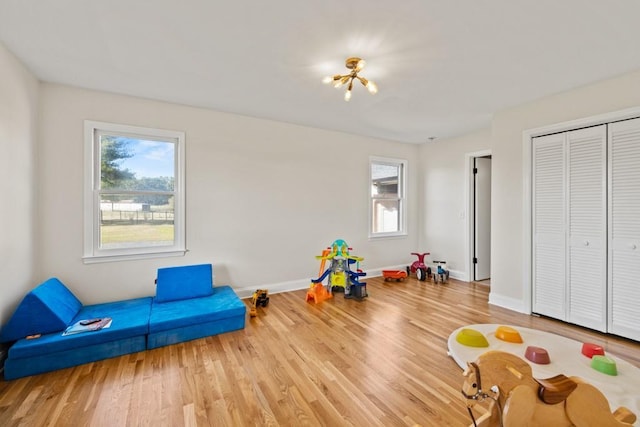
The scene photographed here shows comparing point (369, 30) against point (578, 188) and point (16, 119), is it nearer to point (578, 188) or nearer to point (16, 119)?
point (578, 188)

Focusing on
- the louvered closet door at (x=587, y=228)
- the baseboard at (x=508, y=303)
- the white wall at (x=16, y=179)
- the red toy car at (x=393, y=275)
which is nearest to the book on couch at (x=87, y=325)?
the white wall at (x=16, y=179)

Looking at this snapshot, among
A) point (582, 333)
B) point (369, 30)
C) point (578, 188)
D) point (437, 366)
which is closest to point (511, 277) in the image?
point (582, 333)

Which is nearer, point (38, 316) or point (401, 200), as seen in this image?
point (38, 316)

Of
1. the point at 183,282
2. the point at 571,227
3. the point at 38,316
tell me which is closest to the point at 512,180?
the point at 571,227

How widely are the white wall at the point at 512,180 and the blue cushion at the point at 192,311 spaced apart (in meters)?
3.30

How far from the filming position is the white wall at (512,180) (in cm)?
305

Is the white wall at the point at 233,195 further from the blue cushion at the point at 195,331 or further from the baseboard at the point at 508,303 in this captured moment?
the baseboard at the point at 508,303

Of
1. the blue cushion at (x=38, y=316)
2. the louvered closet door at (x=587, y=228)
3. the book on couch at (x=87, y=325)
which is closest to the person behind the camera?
the blue cushion at (x=38, y=316)

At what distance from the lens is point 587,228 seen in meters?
2.91

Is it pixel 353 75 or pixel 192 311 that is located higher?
pixel 353 75

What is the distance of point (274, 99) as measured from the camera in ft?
10.7

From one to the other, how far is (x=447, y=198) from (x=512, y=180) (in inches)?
64.3

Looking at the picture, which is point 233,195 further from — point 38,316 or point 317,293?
point 38,316

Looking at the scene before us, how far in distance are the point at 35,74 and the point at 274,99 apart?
7.49 feet
